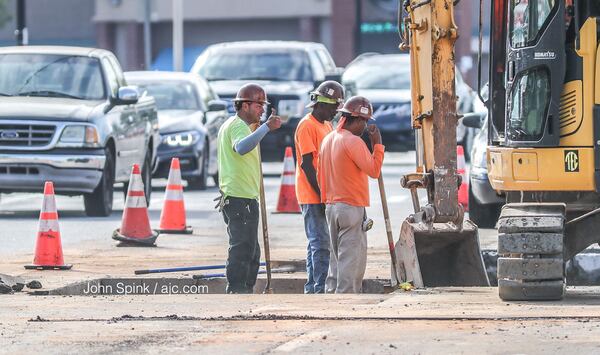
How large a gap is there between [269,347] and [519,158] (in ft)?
9.53

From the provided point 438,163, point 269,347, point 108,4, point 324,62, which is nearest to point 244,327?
point 269,347

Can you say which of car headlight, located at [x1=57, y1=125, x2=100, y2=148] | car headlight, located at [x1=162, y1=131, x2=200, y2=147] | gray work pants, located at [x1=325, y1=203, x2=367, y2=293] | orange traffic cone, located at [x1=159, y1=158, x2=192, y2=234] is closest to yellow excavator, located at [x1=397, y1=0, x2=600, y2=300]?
gray work pants, located at [x1=325, y1=203, x2=367, y2=293]

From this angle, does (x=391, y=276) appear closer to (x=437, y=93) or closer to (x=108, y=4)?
(x=437, y=93)

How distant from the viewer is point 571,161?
11.5m

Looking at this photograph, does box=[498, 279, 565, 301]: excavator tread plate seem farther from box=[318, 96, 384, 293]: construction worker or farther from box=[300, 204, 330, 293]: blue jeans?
box=[300, 204, 330, 293]: blue jeans

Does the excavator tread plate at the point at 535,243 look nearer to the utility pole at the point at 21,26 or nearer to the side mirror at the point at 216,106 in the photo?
the side mirror at the point at 216,106

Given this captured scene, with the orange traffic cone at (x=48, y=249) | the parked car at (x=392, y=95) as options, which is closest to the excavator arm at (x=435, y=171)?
the orange traffic cone at (x=48, y=249)

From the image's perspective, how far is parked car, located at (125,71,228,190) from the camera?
2495 cm

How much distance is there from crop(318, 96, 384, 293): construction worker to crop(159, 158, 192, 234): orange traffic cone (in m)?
→ 5.73

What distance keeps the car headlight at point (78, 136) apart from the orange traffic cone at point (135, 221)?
2860 mm

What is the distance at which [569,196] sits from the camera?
39.7 feet

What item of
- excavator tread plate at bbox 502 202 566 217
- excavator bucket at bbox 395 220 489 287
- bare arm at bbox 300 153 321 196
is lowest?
excavator bucket at bbox 395 220 489 287

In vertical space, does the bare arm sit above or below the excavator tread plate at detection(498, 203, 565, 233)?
above

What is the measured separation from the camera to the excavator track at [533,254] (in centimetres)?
1143
